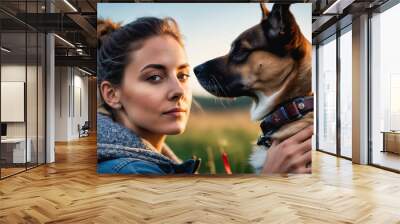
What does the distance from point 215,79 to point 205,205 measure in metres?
2.52

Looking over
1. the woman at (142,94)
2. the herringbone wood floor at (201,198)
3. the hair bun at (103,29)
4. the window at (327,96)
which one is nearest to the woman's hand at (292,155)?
the woman at (142,94)

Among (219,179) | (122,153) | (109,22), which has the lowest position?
(219,179)

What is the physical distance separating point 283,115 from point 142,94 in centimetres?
227

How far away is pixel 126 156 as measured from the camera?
21.3 ft

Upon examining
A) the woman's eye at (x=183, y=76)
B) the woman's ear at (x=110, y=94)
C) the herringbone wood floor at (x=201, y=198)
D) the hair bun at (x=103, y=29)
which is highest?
the hair bun at (x=103, y=29)

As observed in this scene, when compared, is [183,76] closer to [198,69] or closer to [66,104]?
[198,69]

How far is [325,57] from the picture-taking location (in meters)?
11.1

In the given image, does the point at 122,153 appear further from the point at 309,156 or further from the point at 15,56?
the point at 309,156

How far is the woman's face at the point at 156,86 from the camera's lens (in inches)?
246

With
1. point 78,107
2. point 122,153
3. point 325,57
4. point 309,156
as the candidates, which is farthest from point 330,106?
point 78,107

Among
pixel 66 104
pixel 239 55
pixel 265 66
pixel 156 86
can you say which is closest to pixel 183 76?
pixel 156 86

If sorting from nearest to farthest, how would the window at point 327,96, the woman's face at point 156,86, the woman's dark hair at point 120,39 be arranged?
the woman's face at point 156,86 < the woman's dark hair at point 120,39 < the window at point 327,96

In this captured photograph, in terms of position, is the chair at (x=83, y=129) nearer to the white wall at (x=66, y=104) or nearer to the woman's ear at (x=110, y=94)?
the white wall at (x=66, y=104)

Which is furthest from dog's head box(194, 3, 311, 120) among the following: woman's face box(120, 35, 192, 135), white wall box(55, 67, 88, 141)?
white wall box(55, 67, 88, 141)
